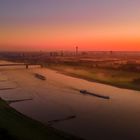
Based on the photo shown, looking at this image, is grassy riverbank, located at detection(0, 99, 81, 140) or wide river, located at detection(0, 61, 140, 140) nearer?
grassy riverbank, located at detection(0, 99, 81, 140)

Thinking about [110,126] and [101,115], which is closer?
[110,126]

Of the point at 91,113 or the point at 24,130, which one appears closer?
the point at 24,130

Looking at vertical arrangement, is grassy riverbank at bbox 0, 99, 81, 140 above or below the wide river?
above

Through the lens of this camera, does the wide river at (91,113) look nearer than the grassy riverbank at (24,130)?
No

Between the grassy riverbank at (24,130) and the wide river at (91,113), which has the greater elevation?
the grassy riverbank at (24,130)

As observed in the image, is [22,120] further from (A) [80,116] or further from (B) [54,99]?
(B) [54,99]

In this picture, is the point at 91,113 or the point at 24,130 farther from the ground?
the point at 24,130

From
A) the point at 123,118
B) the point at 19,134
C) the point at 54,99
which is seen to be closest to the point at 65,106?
the point at 54,99

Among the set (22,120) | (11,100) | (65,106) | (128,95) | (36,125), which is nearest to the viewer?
(36,125)
